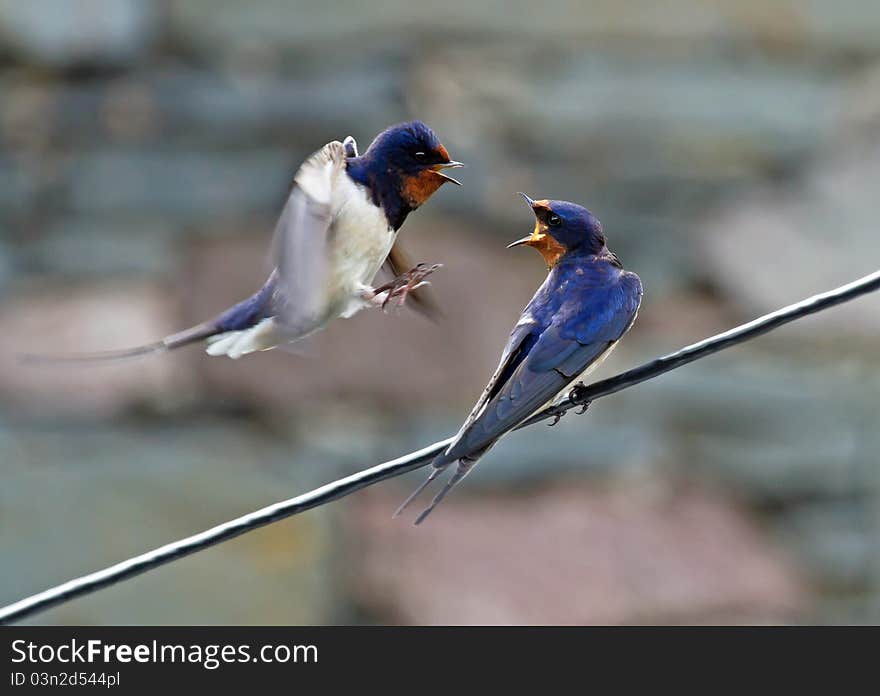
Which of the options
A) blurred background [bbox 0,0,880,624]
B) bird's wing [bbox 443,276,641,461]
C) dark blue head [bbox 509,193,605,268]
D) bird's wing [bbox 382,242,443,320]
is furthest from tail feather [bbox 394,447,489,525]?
blurred background [bbox 0,0,880,624]

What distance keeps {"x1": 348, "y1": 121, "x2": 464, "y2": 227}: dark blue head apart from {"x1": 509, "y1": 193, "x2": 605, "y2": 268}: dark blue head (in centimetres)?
23

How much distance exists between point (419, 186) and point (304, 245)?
0.19 meters

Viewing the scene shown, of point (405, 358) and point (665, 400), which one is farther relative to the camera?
point (665, 400)

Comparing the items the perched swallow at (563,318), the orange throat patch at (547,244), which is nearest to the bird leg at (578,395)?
the perched swallow at (563,318)

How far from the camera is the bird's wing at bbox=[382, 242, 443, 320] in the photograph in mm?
1603

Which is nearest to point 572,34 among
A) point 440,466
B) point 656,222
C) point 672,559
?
point 656,222

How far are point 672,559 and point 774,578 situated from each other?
12.8 inches

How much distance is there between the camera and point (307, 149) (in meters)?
3.96

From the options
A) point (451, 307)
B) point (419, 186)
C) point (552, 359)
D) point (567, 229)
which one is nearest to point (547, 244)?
point (567, 229)

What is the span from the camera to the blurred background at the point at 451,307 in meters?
3.96

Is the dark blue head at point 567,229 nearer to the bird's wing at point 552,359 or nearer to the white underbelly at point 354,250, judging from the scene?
the bird's wing at point 552,359

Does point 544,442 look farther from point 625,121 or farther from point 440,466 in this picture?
point 440,466

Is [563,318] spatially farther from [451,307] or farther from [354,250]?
[451,307]

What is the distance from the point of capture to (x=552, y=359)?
5.51 feet
